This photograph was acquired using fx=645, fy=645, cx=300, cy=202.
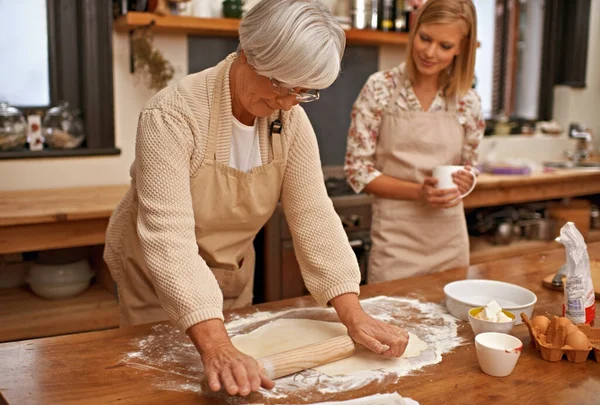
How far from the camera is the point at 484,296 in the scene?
1696 millimetres

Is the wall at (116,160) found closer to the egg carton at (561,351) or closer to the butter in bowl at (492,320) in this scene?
the butter in bowl at (492,320)

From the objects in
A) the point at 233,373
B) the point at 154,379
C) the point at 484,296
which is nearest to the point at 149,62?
the point at 484,296

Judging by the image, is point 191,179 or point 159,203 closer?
point 159,203

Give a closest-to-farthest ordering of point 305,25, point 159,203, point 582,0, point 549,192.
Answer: point 305,25 → point 159,203 → point 549,192 → point 582,0

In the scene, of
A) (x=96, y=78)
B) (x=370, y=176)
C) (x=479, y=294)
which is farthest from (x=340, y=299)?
(x=96, y=78)

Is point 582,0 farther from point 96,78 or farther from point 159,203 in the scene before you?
point 159,203

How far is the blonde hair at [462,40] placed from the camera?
206cm

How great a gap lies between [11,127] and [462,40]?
76.4 inches

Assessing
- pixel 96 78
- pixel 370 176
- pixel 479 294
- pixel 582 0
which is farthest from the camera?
pixel 582 0

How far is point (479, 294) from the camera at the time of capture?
1.70 meters

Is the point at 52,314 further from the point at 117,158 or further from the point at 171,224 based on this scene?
the point at 171,224

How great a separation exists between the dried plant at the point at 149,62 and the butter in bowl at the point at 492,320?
2.13 metres

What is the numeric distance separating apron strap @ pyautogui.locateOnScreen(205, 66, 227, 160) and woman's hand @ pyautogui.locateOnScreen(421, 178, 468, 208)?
88 cm

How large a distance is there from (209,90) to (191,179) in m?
0.20
